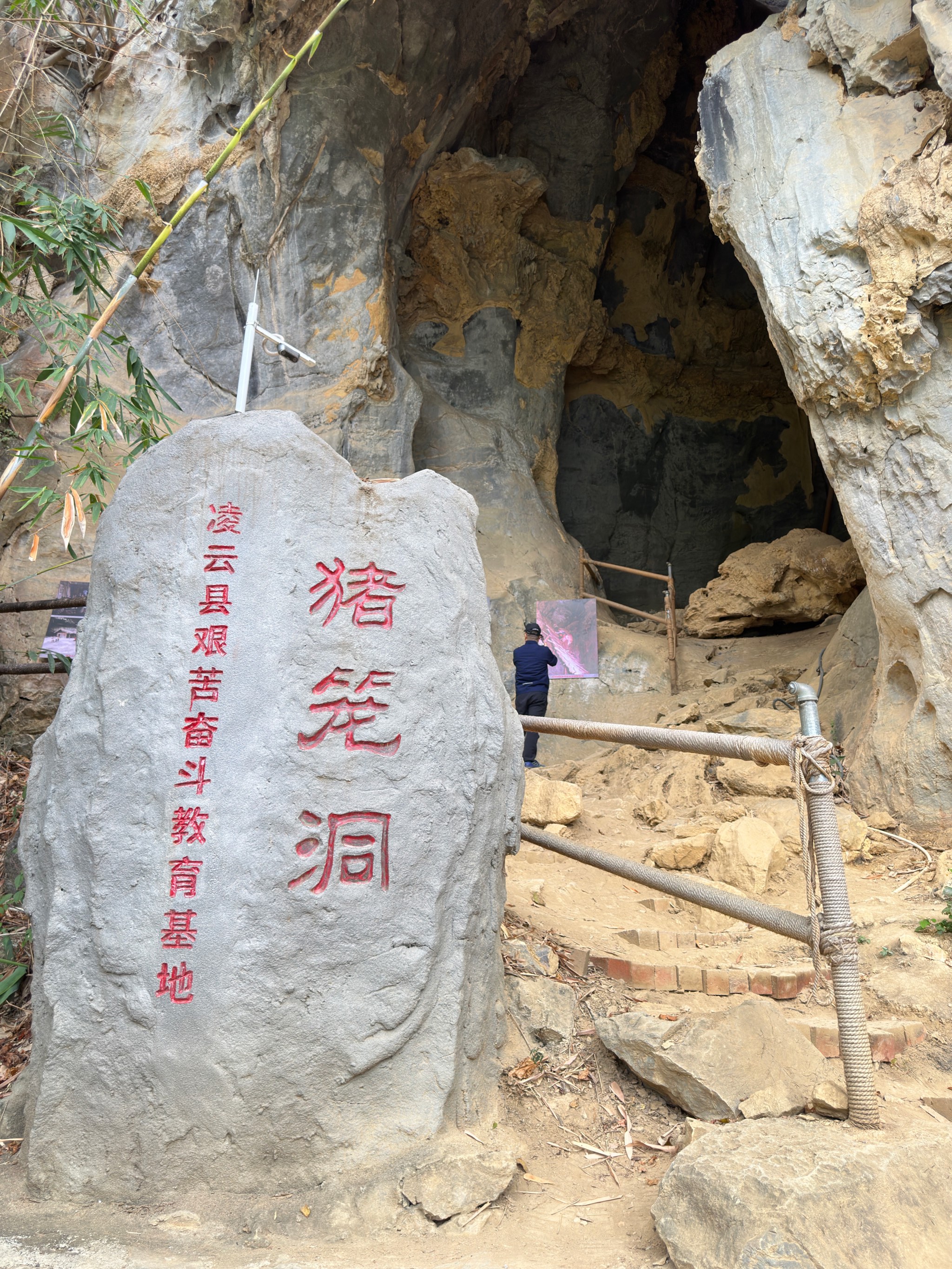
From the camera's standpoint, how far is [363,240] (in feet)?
27.5

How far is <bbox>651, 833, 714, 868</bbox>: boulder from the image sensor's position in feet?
14.6

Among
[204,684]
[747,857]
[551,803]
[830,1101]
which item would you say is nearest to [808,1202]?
[830,1101]

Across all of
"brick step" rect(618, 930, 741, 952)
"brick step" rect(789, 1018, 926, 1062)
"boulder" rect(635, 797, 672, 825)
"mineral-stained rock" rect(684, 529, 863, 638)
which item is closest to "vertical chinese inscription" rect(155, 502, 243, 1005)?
"brick step" rect(789, 1018, 926, 1062)

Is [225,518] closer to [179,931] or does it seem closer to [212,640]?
[212,640]

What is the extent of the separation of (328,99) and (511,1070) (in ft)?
27.1

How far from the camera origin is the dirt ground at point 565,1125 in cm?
180

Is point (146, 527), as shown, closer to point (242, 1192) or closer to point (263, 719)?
point (263, 719)

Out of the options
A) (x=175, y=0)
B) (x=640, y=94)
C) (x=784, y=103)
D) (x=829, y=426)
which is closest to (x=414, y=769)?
(x=829, y=426)

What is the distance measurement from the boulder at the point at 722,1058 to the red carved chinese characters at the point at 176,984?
1162mm

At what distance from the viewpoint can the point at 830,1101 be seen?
205cm

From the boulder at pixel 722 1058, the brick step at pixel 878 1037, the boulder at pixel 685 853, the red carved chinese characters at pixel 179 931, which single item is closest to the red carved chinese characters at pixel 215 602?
the red carved chinese characters at pixel 179 931

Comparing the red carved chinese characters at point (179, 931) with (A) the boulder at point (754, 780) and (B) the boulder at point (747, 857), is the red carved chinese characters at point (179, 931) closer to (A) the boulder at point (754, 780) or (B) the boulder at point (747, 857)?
(B) the boulder at point (747, 857)

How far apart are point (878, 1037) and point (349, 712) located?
1.81 m

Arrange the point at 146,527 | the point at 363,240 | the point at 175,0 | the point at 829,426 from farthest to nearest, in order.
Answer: the point at 363,240, the point at 175,0, the point at 829,426, the point at 146,527
